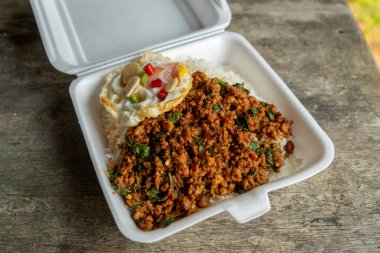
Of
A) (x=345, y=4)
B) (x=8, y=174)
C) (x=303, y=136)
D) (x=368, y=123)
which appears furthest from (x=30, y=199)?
(x=345, y=4)

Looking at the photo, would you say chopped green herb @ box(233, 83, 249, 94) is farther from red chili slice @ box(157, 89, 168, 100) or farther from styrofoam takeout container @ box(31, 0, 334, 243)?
red chili slice @ box(157, 89, 168, 100)

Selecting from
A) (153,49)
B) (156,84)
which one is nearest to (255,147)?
(156,84)

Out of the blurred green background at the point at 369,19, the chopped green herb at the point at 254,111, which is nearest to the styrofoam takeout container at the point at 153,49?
the chopped green herb at the point at 254,111

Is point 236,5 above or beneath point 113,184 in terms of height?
beneath

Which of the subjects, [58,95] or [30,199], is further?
[58,95]

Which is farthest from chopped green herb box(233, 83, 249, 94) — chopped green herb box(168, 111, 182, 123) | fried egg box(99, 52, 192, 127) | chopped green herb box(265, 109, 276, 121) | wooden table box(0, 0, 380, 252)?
wooden table box(0, 0, 380, 252)

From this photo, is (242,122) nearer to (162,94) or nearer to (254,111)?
(254,111)

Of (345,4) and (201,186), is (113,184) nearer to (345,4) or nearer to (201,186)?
(201,186)
